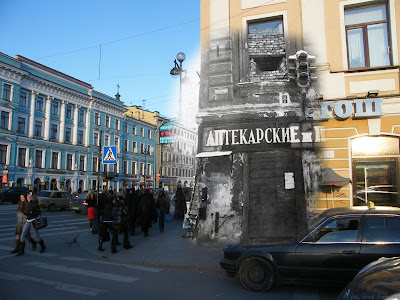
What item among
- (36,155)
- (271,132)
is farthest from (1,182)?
(271,132)

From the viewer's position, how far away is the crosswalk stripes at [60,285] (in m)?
5.50

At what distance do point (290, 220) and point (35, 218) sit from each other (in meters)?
7.69

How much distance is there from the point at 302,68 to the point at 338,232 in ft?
20.7

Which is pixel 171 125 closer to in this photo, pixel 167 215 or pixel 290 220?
pixel 167 215

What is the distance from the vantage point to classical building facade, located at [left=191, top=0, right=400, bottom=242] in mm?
9477

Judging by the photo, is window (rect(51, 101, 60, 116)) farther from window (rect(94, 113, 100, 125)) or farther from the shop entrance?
the shop entrance

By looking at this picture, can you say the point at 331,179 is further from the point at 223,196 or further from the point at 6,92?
the point at 6,92

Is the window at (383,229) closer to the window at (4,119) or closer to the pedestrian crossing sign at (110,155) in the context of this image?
the pedestrian crossing sign at (110,155)

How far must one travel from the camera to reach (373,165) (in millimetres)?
9547

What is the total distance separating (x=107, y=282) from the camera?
6.16 metres

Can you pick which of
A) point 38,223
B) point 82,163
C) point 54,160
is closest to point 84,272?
point 38,223

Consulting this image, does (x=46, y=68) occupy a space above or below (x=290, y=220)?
above

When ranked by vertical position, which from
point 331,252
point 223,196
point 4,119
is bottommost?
point 331,252

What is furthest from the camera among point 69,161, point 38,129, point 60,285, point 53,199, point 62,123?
point 69,161
